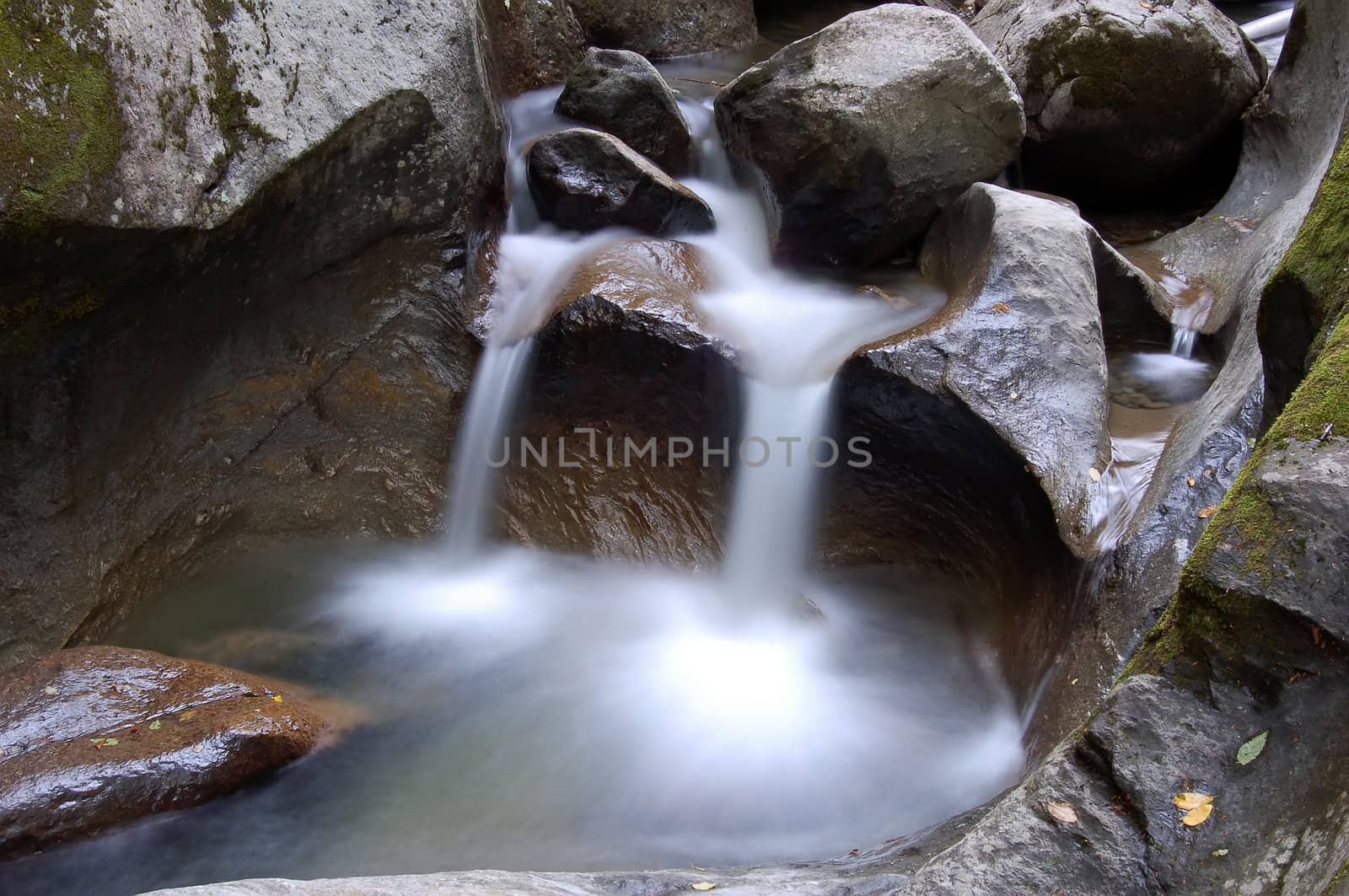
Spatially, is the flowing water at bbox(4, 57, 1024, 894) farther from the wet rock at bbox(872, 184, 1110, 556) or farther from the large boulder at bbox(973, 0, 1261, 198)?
the large boulder at bbox(973, 0, 1261, 198)

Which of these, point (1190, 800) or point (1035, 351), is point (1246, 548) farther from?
point (1035, 351)

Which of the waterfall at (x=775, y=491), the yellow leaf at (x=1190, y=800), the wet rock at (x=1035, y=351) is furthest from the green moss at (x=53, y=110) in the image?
the yellow leaf at (x=1190, y=800)

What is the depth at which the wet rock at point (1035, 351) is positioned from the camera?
13.1ft

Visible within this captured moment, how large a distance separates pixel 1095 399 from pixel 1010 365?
1.29 feet

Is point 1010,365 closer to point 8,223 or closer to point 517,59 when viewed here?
point 8,223

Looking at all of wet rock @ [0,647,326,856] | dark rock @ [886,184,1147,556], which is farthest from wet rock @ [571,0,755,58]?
wet rock @ [0,647,326,856]

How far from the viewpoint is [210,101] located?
4.04 meters

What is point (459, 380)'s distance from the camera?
208 inches

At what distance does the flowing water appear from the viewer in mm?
3418

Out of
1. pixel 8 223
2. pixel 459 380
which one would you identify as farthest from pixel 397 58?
pixel 8 223

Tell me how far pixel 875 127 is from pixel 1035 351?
1976 mm

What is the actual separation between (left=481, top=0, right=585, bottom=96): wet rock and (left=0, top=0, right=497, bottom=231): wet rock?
1.76 m

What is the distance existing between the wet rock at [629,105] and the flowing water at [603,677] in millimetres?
1191

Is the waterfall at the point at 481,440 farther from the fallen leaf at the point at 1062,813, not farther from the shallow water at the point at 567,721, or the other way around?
the fallen leaf at the point at 1062,813
